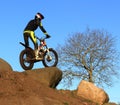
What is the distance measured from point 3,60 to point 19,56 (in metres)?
1.04

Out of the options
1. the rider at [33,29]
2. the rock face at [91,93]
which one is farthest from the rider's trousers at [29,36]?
the rock face at [91,93]

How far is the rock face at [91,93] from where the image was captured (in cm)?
2228

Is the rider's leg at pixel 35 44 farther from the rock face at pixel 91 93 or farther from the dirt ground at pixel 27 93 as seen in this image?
the rock face at pixel 91 93

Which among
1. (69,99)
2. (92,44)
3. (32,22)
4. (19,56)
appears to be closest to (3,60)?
(19,56)

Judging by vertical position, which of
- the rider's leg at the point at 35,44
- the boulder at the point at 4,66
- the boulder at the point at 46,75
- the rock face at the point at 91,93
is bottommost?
the rock face at the point at 91,93

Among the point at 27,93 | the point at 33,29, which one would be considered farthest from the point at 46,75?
the point at 27,93

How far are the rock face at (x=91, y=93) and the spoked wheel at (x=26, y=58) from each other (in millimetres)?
3179

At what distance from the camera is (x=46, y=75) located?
2088 centimetres

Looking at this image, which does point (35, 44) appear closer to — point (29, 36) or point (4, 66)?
point (29, 36)

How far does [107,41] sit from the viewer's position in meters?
43.7

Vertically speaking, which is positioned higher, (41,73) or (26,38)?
(26,38)

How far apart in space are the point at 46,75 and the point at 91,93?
10.1ft

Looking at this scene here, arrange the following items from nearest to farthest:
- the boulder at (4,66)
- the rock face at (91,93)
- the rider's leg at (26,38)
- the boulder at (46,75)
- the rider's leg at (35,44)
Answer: the boulder at (4,66) → the boulder at (46,75) → the rider's leg at (26,38) → the rider's leg at (35,44) → the rock face at (91,93)

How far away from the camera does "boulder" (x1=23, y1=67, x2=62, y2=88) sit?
20656mm
